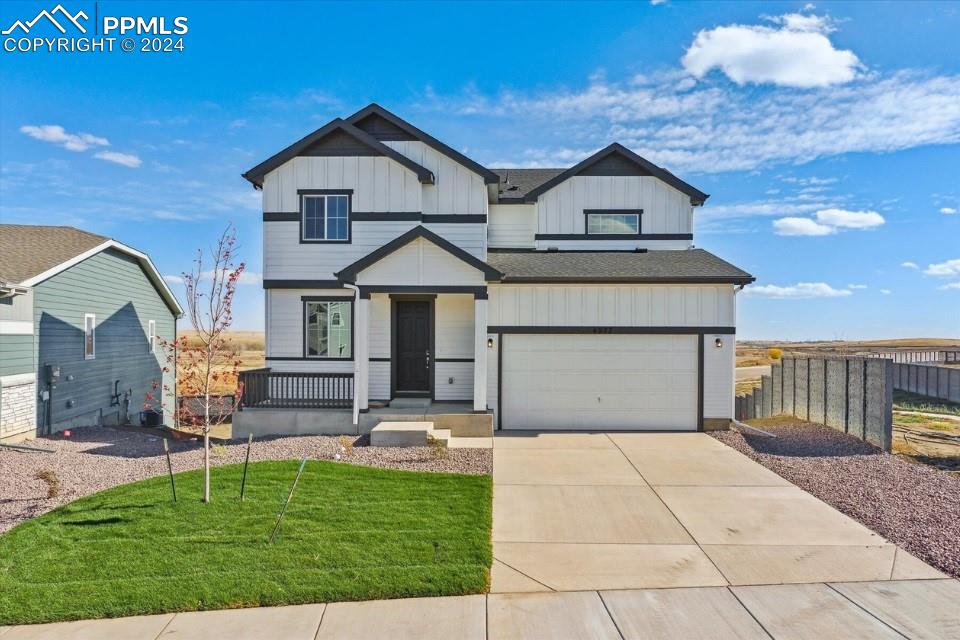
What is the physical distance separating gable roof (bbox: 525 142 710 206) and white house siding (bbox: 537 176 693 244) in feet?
0.50

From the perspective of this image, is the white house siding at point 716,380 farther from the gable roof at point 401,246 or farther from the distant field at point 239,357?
the distant field at point 239,357

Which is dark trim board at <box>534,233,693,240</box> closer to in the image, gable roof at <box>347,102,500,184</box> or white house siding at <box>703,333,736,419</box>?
gable roof at <box>347,102,500,184</box>

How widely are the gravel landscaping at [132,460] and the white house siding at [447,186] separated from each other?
19.5 feet

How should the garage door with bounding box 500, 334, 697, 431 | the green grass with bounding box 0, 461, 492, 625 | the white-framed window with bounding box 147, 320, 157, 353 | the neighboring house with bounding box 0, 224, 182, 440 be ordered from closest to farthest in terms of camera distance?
the green grass with bounding box 0, 461, 492, 625 < the neighboring house with bounding box 0, 224, 182, 440 < the garage door with bounding box 500, 334, 697, 431 < the white-framed window with bounding box 147, 320, 157, 353

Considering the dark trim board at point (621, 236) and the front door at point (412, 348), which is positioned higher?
the dark trim board at point (621, 236)

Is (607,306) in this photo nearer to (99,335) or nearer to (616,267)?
(616,267)

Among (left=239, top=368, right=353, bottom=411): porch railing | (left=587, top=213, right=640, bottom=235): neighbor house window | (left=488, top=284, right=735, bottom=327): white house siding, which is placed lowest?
(left=239, top=368, right=353, bottom=411): porch railing

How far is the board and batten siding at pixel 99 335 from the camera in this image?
12.5m

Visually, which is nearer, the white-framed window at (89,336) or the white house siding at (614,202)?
the white-framed window at (89,336)

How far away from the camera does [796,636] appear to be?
161 inches

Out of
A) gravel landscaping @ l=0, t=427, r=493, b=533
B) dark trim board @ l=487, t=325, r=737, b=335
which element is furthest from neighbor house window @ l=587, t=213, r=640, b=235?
gravel landscaping @ l=0, t=427, r=493, b=533

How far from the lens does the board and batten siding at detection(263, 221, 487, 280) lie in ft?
41.5

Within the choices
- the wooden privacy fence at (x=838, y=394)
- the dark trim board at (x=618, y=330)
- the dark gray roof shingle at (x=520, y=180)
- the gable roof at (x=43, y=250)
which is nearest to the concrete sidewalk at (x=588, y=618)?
the wooden privacy fence at (x=838, y=394)

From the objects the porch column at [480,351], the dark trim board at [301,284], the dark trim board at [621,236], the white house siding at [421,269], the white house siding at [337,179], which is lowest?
the porch column at [480,351]
